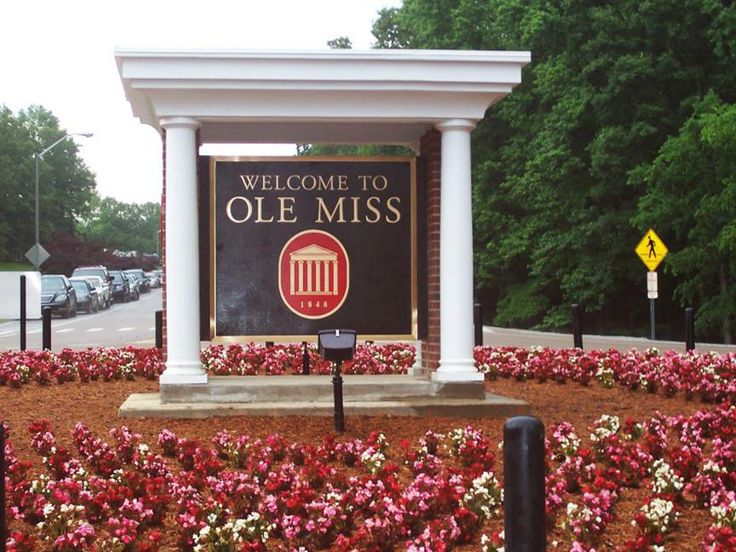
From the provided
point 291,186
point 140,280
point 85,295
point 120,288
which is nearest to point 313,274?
point 291,186

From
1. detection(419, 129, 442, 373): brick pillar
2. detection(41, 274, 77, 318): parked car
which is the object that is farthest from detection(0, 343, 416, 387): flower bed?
detection(41, 274, 77, 318): parked car

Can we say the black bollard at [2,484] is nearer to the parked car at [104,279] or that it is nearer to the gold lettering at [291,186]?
the gold lettering at [291,186]

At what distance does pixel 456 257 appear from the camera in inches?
429

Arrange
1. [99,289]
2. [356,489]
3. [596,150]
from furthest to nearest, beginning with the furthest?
[99,289] < [596,150] < [356,489]

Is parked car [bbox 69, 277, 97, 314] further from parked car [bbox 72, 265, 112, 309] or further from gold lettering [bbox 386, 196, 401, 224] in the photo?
gold lettering [bbox 386, 196, 401, 224]

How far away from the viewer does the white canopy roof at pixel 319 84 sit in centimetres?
1034

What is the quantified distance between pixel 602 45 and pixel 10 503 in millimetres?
31113

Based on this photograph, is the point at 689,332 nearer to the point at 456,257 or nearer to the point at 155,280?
the point at 456,257

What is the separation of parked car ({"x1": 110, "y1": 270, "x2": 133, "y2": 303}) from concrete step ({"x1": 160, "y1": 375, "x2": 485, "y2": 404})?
6002 cm

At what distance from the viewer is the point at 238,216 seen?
37.1 feet

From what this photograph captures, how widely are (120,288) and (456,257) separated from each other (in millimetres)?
62094

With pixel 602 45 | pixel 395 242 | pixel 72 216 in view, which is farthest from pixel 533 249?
pixel 72 216

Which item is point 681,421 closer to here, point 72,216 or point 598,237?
point 598,237

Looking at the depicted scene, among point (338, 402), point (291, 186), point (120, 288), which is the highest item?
point (291, 186)
